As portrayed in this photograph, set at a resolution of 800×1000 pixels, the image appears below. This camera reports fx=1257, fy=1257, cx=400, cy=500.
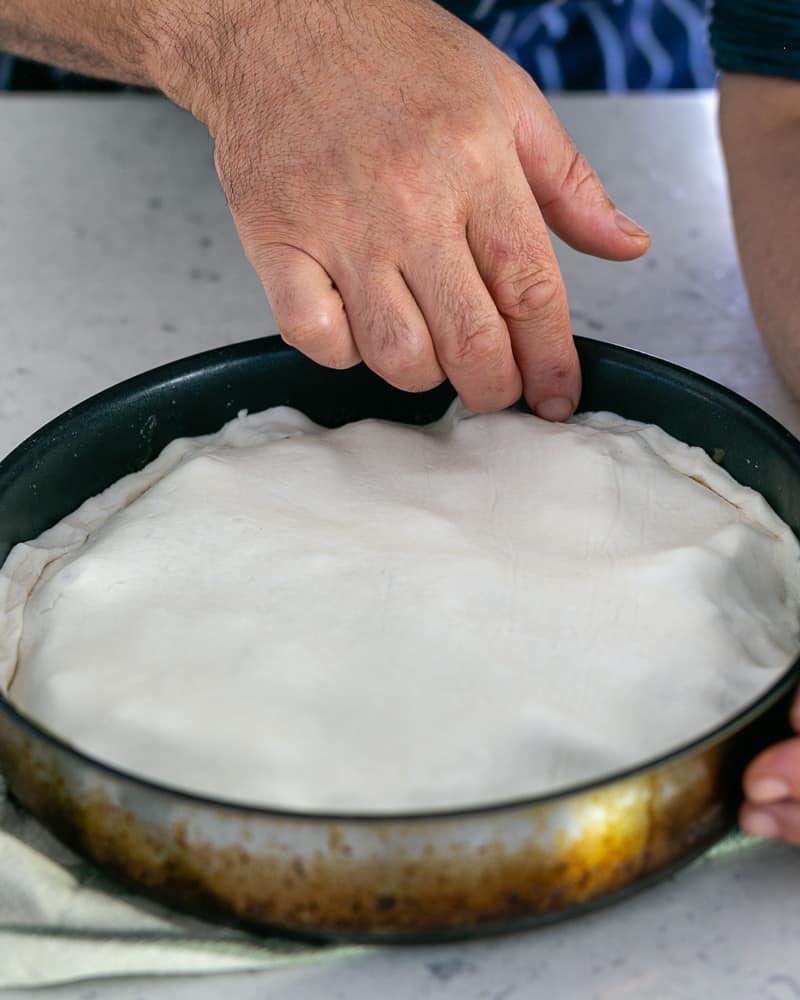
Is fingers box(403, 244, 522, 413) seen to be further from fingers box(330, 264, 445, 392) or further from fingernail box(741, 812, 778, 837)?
fingernail box(741, 812, 778, 837)

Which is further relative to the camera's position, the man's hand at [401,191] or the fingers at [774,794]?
the man's hand at [401,191]

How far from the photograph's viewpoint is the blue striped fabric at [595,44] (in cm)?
166

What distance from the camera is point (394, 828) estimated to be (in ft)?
2.00

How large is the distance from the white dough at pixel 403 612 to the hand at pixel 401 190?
0.09 m

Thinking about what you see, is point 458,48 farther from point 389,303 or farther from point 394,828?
point 394,828

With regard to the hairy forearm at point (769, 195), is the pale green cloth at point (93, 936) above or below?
below

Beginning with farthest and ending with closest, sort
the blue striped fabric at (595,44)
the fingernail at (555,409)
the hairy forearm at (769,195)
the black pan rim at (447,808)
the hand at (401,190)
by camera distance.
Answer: the blue striped fabric at (595,44), the hairy forearm at (769,195), the fingernail at (555,409), the hand at (401,190), the black pan rim at (447,808)

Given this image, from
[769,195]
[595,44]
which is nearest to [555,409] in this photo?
[769,195]

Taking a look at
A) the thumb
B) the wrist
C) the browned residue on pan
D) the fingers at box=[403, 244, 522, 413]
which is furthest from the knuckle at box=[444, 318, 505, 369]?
the browned residue on pan

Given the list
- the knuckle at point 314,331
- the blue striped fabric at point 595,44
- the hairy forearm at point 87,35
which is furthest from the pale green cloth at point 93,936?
the blue striped fabric at point 595,44

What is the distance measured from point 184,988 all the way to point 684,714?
32 cm

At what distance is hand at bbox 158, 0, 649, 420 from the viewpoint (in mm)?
842

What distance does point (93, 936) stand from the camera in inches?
27.4

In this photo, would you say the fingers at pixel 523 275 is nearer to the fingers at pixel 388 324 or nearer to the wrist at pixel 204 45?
the fingers at pixel 388 324
